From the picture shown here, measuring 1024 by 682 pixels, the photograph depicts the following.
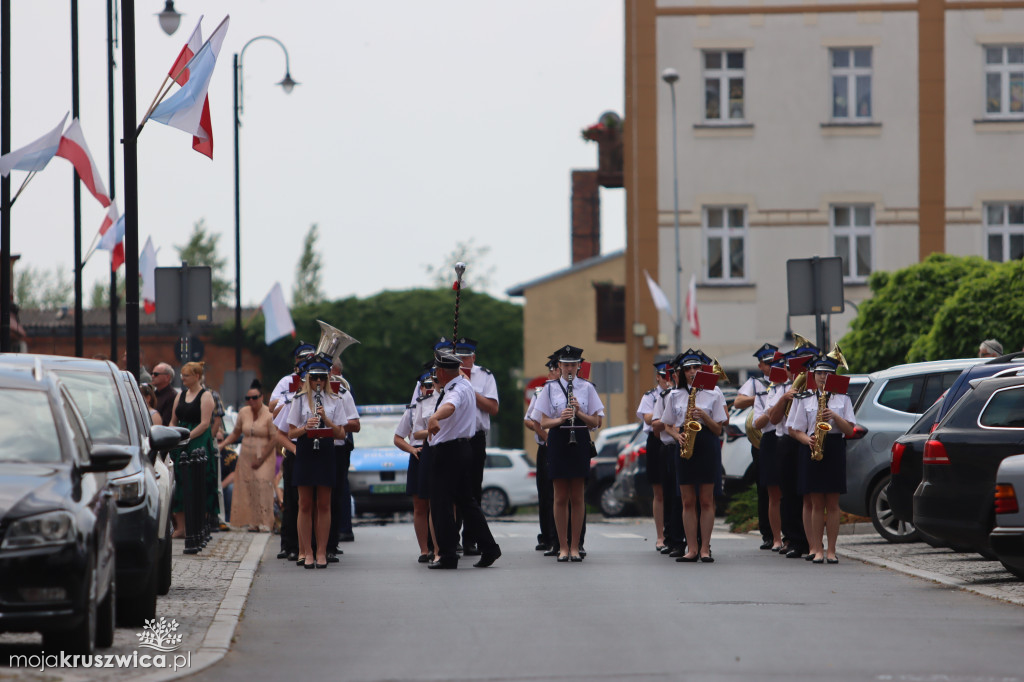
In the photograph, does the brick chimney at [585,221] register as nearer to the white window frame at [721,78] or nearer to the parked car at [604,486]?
the white window frame at [721,78]

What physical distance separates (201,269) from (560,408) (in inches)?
217

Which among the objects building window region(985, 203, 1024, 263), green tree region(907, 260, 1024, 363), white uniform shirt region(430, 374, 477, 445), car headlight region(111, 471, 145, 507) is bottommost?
car headlight region(111, 471, 145, 507)

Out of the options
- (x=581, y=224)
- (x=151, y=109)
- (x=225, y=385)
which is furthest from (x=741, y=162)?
(x=581, y=224)

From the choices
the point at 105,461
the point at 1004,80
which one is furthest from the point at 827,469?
the point at 1004,80

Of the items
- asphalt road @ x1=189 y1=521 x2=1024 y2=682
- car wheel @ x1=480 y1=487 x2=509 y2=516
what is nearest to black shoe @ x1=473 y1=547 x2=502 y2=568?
asphalt road @ x1=189 y1=521 x2=1024 y2=682

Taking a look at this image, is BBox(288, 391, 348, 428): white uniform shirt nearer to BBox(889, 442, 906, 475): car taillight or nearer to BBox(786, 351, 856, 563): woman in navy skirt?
BBox(786, 351, 856, 563): woman in navy skirt

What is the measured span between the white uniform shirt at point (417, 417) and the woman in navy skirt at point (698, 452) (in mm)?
2114

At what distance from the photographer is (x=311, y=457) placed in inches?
589

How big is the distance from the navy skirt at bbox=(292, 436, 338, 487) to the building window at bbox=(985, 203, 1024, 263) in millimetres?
27946

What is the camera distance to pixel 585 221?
68.4 metres

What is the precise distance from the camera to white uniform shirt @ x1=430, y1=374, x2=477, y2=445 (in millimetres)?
14594

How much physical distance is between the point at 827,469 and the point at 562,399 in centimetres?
→ 239

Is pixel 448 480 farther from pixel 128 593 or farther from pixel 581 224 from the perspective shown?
pixel 581 224

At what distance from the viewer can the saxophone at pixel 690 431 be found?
15.2 m
